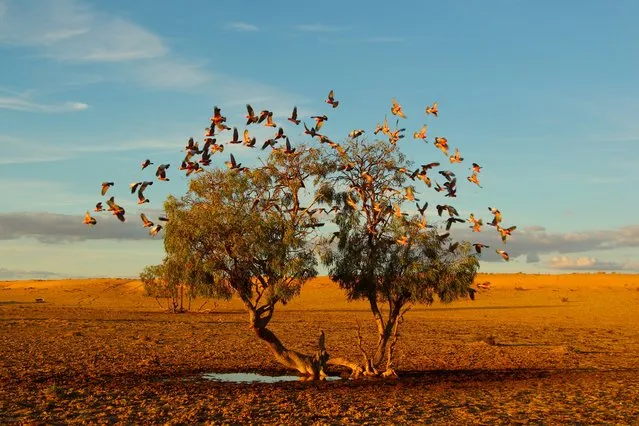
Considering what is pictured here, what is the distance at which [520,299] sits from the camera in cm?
8556

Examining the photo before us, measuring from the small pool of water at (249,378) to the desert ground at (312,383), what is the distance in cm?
72

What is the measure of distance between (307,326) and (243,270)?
2672cm

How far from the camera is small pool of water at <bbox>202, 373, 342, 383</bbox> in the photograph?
81.3 feet

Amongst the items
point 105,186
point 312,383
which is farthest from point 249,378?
point 105,186

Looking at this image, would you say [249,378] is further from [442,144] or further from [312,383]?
[442,144]

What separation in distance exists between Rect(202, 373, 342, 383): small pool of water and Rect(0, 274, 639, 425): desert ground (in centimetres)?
72

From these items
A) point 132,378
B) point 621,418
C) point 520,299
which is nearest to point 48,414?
point 132,378

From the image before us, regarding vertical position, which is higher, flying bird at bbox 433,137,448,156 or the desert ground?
flying bird at bbox 433,137,448,156

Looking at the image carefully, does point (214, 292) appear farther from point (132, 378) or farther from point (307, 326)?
point (307, 326)

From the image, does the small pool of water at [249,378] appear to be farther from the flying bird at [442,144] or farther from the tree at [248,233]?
the flying bird at [442,144]

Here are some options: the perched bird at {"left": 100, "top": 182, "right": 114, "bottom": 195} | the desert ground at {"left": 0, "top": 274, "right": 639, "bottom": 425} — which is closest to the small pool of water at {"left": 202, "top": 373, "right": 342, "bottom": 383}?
the desert ground at {"left": 0, "top": 274, "right": 639, "bottom": 425}

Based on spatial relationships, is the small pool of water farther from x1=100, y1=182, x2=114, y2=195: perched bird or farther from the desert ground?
x1=100, y1=182, x2=114, y2=195: perched bird

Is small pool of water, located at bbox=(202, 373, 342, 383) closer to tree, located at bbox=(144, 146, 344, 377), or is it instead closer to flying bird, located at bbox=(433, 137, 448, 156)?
tree, located at bbox=(144, 146, 344, 377)

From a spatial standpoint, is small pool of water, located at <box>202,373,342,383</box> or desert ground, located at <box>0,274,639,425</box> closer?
desert ground, located at <box>0,274,639,425</box>
